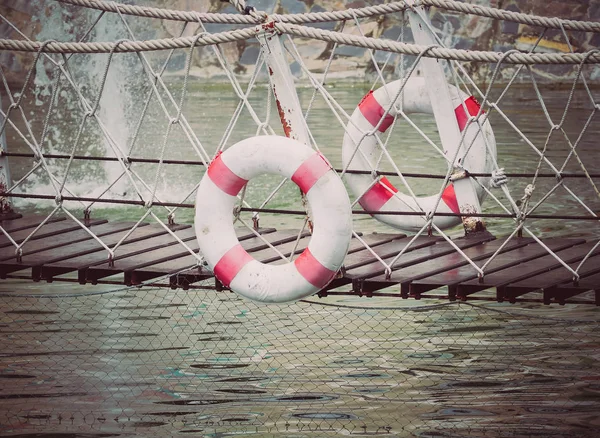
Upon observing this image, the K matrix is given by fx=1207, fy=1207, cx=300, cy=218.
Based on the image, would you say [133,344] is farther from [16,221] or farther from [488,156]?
[488,156]

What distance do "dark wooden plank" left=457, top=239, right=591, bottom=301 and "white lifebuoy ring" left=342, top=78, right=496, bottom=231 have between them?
844mm

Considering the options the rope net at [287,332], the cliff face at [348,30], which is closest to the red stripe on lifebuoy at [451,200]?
the rope net at [287,332]

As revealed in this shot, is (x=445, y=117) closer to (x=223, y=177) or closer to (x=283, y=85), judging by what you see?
(x=283, y=85)

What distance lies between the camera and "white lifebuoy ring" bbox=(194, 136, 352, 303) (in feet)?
20.2

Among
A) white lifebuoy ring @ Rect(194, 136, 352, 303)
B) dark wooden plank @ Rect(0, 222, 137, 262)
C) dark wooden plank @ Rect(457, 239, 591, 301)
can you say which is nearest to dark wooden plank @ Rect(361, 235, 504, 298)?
dark wooden plank @ Rect(457, 239, 591, 301)

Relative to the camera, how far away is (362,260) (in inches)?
277

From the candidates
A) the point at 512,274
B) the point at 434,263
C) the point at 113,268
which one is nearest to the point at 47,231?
the point at 113,268

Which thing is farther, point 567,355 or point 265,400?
point 567,355

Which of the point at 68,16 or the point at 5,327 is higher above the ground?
the point at 68,16

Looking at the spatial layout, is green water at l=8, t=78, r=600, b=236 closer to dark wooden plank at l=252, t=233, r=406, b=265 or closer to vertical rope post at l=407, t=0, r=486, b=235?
dark wooden plank at l=252, t=233, r=406, b=265

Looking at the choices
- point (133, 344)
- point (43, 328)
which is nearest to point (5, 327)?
point (43, 328)

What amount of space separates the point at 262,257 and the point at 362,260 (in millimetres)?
603

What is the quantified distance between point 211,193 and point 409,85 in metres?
2.35

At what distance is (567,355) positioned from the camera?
285 inches
